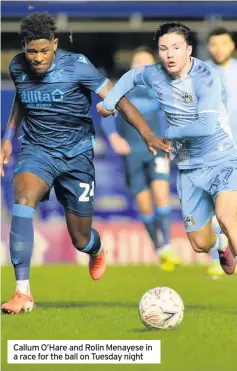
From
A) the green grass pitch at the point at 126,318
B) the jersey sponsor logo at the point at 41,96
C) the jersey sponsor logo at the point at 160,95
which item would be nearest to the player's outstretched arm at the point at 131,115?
the jersey sponsor logo at the point at 160,95

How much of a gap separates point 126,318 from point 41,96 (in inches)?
80.2

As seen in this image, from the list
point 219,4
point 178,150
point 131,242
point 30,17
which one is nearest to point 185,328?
point 178,150

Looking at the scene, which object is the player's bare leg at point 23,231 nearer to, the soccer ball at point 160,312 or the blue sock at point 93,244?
the blue sock at point 93,244

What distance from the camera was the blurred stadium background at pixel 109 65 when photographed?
18016 mm

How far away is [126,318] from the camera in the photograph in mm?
9680

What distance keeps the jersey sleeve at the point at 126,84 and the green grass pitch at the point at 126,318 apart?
1795 millimetres

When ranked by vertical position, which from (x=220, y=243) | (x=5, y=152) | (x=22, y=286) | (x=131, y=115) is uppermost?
(x=131, y=115)

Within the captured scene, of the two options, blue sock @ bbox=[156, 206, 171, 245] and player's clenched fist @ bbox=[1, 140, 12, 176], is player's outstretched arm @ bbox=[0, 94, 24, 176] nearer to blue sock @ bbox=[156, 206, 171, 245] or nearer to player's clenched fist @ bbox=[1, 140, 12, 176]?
player's clenched fist @ bbox=[1, 140, 12, 176]

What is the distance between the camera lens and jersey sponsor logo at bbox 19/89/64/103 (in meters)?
10.0

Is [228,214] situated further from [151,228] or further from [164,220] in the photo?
[164,220]

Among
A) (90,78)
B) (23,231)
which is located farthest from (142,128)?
(23,231)

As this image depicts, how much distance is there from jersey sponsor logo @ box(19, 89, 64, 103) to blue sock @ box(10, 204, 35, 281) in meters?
0.94

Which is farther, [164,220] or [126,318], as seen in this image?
[164,220]

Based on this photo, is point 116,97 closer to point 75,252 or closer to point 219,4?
point 75,252
